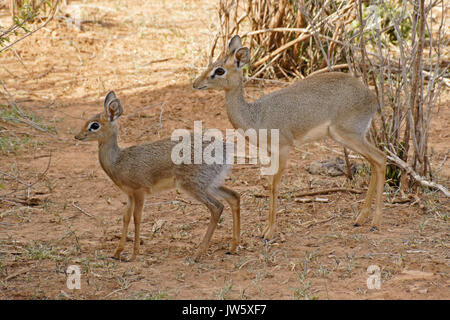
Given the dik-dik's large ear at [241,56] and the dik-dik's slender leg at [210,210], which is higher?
the dik-dik's large ear at [241,56]

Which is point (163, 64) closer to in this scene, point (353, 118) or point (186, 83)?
point (186, 83)

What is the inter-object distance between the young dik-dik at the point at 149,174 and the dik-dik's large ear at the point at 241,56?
0.89 m

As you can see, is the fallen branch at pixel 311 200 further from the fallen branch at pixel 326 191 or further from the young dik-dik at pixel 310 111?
the young dik-dik at pixel 310 111

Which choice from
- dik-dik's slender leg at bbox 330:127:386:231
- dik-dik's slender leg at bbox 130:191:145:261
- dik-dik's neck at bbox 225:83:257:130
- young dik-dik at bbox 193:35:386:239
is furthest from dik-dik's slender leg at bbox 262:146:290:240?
dik-dik's slender leg at bbox 130:191:145:261

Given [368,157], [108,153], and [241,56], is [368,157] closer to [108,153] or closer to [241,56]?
[241,56]

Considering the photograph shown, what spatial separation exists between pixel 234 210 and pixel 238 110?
37.8 inches

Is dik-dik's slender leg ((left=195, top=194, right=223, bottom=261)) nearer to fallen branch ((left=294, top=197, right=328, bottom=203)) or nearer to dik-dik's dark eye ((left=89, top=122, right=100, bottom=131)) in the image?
dik-dik's dark eye ((left=89, top=122, right=100, bottom=131))

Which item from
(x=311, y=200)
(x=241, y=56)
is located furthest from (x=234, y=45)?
(x=311, y=200)

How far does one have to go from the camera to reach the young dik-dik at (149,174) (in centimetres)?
488

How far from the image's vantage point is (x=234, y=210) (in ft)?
16.5

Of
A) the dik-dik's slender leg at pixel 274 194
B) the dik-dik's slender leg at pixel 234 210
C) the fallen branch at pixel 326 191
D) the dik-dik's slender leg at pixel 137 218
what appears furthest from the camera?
the fallen branch at pixel 326 191

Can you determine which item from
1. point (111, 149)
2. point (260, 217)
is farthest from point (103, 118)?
point (260, 217)

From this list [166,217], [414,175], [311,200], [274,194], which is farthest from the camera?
[311,200]

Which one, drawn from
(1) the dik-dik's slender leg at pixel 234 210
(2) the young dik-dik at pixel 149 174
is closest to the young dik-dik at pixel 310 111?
(1) the dik-dik's slender leg at pixel 234 210
